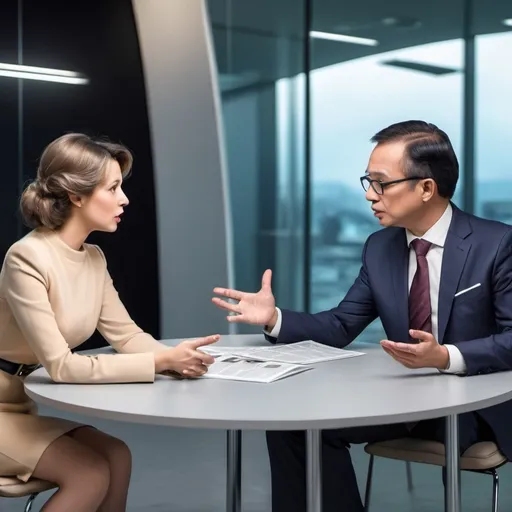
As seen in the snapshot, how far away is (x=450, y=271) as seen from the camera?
265 centimetres

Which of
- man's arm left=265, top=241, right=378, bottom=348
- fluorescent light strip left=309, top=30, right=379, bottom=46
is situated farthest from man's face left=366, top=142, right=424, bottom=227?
fluorescent light strip left=309, top=30, right=379, bottom=46

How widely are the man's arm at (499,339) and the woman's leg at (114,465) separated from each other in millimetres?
950

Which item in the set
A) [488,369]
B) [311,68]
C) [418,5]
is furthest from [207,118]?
[488,369]

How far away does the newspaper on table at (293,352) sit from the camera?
8.21 feet

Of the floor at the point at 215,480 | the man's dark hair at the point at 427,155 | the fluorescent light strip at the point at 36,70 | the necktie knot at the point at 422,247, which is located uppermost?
the fluorescent light strip at the point at 36,70

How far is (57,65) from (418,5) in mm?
2623

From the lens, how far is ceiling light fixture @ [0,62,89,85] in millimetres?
6246

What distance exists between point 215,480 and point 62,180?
2241 mm

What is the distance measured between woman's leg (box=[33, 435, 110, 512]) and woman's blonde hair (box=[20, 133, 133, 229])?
61cm

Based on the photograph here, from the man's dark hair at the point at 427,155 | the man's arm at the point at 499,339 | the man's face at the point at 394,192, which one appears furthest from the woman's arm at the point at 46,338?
the man's dark hair at the point at 427,155

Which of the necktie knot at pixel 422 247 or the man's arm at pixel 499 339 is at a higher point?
the necktie knot at pixel 422 247

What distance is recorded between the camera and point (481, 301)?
2631 mm

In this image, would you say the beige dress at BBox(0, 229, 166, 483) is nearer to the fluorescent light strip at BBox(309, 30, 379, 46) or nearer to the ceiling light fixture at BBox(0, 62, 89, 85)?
the ceiling light fixture at BBox(0, 62, 89, 85)

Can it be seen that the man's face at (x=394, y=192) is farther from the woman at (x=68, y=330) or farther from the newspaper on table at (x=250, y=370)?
the woman at (x=68, y=330)
